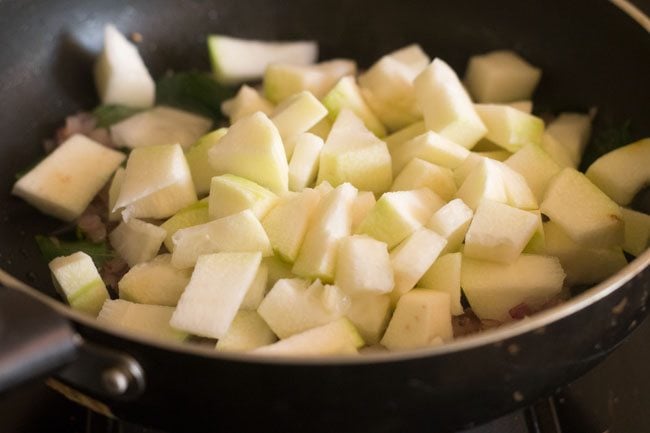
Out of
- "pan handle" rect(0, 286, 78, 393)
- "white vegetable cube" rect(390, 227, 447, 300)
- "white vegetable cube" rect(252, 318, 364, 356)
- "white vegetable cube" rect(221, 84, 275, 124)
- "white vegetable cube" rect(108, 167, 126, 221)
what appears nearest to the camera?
"pan handle" rect(0, 286, 78, 393)

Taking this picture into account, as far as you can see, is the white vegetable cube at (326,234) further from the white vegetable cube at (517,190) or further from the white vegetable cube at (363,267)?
the white vegetable cube at (517,190)

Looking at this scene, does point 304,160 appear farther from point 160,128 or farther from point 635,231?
point 635,231

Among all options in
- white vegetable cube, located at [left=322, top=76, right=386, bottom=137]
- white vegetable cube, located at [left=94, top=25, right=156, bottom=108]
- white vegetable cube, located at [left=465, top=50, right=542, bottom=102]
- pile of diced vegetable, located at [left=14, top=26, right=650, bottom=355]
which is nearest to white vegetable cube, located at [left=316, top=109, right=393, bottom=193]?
pile of diced vegetable, located at [left=14, top=26, right=650, bottom=355]

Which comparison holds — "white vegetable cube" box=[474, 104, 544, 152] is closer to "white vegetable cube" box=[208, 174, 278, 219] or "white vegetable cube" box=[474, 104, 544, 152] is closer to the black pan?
the black pan

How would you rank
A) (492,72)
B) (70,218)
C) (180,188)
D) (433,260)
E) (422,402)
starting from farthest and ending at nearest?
(492,72) < (70,218) < (180,188) < (433,260) < (422,402)

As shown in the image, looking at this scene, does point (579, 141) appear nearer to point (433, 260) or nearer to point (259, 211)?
point (433, 260)

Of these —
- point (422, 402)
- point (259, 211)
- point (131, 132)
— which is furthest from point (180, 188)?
point (422, 402)

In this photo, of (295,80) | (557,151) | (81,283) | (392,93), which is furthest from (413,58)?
(81,283)
